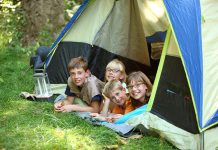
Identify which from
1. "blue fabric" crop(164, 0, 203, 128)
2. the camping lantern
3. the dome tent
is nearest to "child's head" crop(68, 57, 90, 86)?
the camping lantern

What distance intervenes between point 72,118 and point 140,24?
2.15 metres

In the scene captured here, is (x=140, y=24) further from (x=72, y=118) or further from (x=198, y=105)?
(x=198, y=105)

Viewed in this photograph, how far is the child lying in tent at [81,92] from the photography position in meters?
4.47

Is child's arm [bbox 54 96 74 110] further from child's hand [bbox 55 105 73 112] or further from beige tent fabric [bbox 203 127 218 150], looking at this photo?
beige tent fabric [bbox 203 127 218 150]

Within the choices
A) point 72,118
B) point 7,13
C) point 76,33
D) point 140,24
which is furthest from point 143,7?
point 7,13

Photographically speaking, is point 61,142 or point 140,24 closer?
point 61,142

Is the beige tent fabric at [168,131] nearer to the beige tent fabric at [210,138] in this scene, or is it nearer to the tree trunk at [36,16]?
the beige tent fabric at [210,138]

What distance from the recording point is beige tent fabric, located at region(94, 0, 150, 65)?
547 centimetres

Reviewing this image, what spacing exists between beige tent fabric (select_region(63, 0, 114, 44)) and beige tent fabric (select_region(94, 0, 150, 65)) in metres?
0.08

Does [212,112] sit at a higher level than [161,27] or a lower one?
lower

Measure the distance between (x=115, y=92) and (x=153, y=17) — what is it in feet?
6.74

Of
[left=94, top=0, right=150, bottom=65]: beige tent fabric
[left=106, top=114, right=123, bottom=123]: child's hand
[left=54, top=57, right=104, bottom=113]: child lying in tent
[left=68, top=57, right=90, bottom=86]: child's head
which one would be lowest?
[left=106, top=114, right=123, bottom=123]: child's hand

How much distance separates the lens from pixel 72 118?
13.8 feet

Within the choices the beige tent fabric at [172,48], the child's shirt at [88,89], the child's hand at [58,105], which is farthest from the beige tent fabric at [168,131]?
the child's hand at [58,105]
